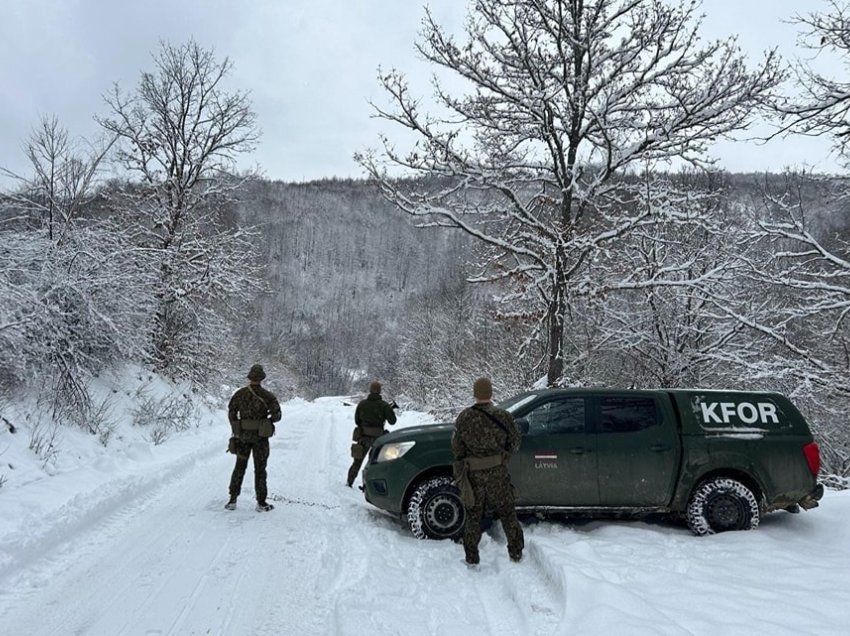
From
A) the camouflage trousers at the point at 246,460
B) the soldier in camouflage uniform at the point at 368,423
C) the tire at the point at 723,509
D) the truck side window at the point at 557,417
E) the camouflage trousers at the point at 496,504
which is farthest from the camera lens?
the soldier in camouflage uniform at the point at 368,423

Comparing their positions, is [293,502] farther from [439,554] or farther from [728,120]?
[728,120]

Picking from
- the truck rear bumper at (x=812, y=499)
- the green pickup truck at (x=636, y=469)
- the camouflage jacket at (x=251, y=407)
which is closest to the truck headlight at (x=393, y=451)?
the green pickup truck at (x=636, y=469)

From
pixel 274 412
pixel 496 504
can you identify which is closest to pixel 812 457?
pixel 496 504

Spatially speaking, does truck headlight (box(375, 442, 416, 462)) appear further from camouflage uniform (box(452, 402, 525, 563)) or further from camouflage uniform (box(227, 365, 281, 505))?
camouflage uniform (box(227, 365, 281, 505))

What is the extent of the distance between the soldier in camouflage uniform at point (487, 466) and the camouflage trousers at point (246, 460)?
3170 millimetres

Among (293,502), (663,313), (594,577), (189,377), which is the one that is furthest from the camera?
(189,377)

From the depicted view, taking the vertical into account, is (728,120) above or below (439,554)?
above

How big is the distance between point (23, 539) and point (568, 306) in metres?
8.82

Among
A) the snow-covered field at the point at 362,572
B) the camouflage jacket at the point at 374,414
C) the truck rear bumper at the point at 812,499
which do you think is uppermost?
the camouflage jacket at the point at 374,414

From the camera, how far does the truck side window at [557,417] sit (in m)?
6.54

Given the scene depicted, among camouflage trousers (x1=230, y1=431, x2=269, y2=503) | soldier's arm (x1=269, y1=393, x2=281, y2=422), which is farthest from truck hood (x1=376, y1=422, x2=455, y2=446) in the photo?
camouflage trousers (x1=230, y1=431, x2=269, y2=503)

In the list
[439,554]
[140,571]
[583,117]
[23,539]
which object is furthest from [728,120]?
[23,539]

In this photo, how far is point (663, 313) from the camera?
51.3 feet

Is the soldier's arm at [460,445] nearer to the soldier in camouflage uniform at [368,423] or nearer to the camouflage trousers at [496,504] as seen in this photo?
the camouflage trousers at [496,504]
